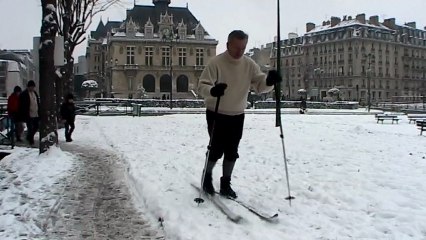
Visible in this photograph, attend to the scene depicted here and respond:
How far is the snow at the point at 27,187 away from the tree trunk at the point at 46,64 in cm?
52

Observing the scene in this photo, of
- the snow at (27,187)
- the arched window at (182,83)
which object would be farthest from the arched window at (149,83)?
the snow at (27,187)

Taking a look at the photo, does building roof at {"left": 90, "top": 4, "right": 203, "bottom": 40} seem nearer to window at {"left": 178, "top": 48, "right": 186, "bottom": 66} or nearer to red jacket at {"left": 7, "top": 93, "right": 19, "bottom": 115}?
window at {"left": 178, "top": 48, "right": 186, "bottom": 66}

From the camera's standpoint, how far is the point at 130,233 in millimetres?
5391

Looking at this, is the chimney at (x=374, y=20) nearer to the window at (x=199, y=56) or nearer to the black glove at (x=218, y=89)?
the window at (x=199, y=56)

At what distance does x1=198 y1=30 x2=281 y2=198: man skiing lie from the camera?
6.46m

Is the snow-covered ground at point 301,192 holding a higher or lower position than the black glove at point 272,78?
lower

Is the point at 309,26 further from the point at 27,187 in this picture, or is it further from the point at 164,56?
the point at 27,187

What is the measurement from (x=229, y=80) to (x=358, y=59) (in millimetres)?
104290

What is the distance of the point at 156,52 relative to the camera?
8475cm

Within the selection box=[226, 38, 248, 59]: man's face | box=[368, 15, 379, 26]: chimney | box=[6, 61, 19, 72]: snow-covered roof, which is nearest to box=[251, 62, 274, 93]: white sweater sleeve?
box=[226, 38, 248, 59]: man's face

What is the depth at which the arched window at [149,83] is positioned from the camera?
84.0m

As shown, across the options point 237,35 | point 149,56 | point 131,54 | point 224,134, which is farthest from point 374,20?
point 224,134

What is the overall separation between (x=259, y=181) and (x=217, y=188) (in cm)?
87

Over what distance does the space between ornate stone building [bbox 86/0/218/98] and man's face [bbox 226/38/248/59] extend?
74.7 metres
